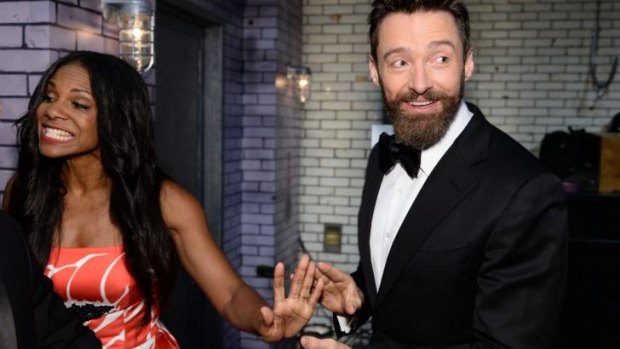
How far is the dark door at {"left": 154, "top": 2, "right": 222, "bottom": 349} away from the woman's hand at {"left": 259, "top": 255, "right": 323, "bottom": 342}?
7.23ft

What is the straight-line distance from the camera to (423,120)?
1.91 metres

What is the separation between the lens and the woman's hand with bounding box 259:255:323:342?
1945 millimetres

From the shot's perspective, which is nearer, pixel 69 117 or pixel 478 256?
pixel 478 256

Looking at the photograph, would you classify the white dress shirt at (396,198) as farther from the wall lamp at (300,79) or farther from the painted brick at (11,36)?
the wall lamp at (300,79)

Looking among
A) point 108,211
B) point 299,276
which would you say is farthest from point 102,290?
point 299,276

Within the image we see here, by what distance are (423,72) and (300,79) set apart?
386cm

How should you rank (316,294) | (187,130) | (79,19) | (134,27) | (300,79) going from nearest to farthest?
(316,294)
(79,19)
(134,27)
(187,130)
(300,79)

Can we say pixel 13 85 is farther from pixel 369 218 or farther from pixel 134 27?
pixel 369 218

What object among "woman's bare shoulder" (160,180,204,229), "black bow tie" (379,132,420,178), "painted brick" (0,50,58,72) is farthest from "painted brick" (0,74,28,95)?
"black bow tie" (379,132,420,178)

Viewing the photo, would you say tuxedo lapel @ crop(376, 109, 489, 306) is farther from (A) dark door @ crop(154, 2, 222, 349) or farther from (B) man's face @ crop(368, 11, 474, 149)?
(A) dark door @ crop(154, 2, 222, 349)

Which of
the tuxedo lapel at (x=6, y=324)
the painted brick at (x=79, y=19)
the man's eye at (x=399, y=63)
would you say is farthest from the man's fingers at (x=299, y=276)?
the painted brick at (x=79, y=19)

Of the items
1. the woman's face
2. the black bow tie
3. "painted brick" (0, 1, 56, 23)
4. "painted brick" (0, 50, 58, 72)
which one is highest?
"painted brick" (0, 1, 56, 23)

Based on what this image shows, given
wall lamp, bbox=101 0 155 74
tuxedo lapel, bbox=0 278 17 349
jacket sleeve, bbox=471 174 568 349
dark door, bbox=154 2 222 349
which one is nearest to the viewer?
tuxedo lapel, bbox=0 278 17 349

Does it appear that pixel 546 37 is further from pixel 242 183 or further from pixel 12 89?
pixel 12 89
